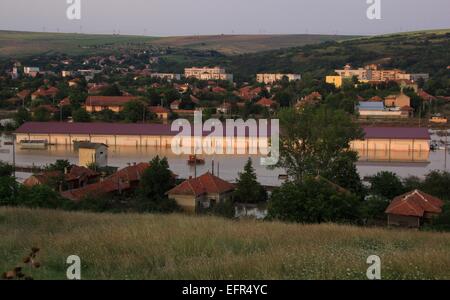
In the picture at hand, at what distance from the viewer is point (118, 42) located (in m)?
68.8

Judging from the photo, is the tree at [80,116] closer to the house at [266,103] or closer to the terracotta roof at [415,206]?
the house at [266,103]

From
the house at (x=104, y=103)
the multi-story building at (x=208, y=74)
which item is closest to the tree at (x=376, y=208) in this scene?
the house at (x=104, y=103)

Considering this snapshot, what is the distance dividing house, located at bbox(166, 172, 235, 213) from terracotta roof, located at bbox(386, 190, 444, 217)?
6.72 ft

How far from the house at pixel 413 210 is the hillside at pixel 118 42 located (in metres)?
51.2

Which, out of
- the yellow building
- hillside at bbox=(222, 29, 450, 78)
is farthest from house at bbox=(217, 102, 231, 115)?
hillside at bbox=(222, 29, 450, 78)

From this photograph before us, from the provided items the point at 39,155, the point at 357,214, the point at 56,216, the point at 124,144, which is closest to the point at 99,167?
the point at 39,155

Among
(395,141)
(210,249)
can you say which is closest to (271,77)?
(395,141)

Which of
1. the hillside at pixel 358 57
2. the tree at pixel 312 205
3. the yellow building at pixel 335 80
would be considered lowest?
the tree at pixel 312 205

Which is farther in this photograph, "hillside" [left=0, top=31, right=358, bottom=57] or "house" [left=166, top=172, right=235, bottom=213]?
"hillside" [left=0, top=31, right=358, bottom=57]

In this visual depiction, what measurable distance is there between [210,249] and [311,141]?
6025 millimetres

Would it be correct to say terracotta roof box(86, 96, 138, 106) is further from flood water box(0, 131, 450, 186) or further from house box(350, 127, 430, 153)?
house box(350, 127, 430, 153)

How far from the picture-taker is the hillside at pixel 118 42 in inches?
2271

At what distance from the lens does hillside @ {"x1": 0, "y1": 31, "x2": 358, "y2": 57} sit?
57.7 metres

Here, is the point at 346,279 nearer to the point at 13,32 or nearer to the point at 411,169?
the point at 411,169
